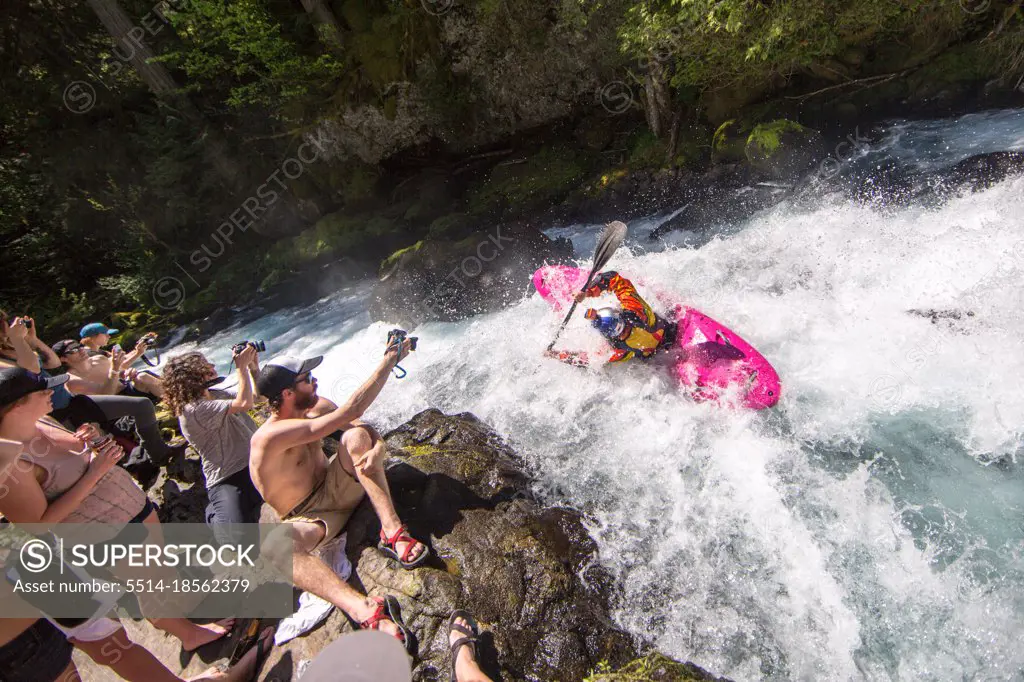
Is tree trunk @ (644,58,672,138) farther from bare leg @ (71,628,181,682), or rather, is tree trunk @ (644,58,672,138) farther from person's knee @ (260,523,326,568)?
bare leg @ (71,628,181,682)

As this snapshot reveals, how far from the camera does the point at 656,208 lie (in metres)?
8.89

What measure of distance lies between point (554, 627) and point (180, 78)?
1666 centimetres

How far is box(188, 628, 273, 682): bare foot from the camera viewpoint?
261 centimetres

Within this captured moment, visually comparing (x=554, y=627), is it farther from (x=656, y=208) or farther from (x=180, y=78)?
(x=180, y=78)

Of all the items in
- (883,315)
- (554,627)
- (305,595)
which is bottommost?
(883,315)

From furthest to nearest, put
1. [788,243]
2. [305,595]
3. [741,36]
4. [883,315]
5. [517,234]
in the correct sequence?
[517,234] → [741,36] → [788,243] → [883,315] → [305,595]

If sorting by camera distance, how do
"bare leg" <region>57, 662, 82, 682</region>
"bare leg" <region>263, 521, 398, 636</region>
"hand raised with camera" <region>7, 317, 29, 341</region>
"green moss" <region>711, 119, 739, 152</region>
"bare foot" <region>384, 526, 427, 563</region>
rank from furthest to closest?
"green moss" <region>711, 119, 739, 152</region> → "hand raised with camera" <region>7, 317, 29, 341</region> → "bare foot" <region>384, 526, 427, 563</region> → "bare leg" <region>263, 521, 398, 636</region> → "bare leg" <region>57, 662, 82, 682</region>

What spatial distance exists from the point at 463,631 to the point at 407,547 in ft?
2.09

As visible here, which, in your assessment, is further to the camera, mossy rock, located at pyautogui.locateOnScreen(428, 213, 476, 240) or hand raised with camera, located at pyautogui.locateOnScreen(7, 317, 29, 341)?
mossy rock, located at pyautogui.locateOnScreen(428, 213, 476, 240)

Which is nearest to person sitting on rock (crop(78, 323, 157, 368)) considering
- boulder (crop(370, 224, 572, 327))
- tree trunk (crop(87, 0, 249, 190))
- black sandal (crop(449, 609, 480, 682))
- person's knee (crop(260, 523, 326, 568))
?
person's knee (crop(260, 523, 326, 568))

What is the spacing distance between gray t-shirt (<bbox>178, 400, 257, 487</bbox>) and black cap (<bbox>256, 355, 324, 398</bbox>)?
0.82 m

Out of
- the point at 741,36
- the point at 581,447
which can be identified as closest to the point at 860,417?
the point at 581,447

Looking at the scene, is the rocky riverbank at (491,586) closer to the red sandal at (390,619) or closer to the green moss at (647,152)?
the red sandal at (390,619)

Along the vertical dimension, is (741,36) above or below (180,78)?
below
